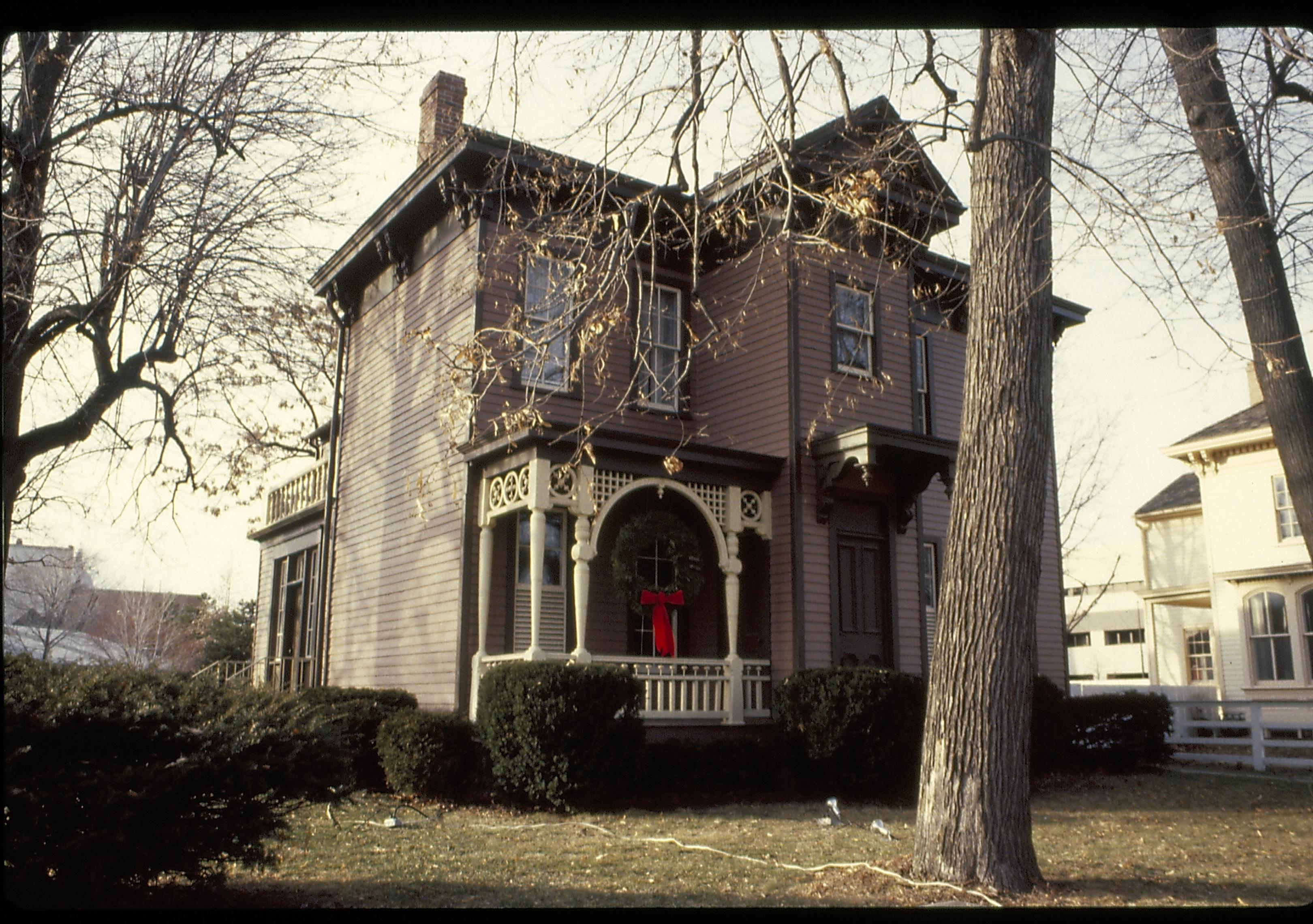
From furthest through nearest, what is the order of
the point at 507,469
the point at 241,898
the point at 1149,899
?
the point at 507,469, the point at 1149,899, the point at 241,898

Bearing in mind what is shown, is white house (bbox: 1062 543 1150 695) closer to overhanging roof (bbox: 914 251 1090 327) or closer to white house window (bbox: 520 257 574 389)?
overhanging roof (bbox: 914 251 1090 327)

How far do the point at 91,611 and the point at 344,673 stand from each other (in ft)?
127

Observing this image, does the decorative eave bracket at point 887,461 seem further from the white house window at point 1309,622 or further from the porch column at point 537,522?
the white house window at point 1309,622

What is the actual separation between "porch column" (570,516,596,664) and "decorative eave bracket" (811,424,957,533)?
3.38 m

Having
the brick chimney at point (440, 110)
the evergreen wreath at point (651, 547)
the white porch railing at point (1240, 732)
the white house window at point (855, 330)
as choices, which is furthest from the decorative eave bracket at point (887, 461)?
the brick chimney at point (440, 110)

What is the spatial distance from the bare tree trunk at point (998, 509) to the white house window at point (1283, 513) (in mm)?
20161

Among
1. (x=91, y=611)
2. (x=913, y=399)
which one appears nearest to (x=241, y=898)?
(x=913, y=399)

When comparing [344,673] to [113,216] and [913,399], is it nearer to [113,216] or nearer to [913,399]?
[113,216]

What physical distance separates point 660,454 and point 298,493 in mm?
9837

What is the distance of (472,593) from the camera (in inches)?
496

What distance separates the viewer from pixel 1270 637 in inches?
918

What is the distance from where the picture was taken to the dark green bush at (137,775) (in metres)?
4.92

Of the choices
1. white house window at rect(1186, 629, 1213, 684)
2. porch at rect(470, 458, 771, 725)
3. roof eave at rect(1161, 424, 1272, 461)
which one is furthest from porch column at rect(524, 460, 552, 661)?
white house window at rect(1186, 629, 1213, 684)

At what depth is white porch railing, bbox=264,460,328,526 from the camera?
18.2 metres
